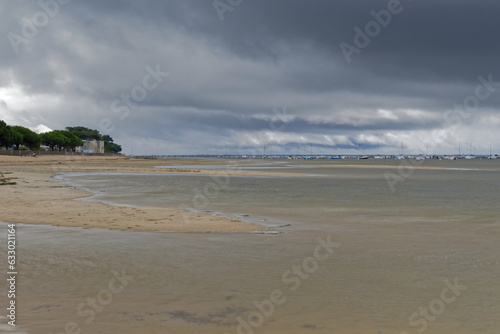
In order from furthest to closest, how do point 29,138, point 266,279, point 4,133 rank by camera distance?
1. point 29,138
2. point 4,133
3. point 266,279

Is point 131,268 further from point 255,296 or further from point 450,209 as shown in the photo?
point 450,209

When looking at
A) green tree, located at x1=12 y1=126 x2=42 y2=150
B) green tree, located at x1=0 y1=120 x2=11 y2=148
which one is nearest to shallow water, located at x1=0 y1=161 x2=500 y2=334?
green tree, located at x1=0 y1=120 x2=11 y2=148

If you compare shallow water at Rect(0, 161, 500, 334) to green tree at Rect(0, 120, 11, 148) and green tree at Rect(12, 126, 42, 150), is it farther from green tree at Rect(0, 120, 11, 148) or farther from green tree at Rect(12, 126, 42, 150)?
green tree at Rect(12, 126, 42, 150)

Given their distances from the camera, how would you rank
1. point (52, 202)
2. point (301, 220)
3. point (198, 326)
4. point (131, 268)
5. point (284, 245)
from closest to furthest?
point (198, 326), point (131, 268), point (284, 245), point (301, 220), point (52, 202)

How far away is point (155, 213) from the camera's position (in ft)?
80.2

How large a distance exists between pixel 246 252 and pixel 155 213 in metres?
10.6

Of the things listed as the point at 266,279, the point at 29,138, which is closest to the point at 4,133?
the point at 29,138

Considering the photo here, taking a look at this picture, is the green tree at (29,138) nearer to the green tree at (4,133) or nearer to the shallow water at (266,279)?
A: the green tree at (4,133)

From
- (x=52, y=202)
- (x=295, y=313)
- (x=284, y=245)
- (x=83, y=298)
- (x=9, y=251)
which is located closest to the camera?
(x=295, y=313)

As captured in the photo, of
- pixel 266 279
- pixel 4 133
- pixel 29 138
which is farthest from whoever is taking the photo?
pixel 29 138

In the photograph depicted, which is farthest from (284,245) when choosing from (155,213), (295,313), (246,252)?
(155,213)

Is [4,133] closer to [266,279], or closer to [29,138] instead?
[29,138]

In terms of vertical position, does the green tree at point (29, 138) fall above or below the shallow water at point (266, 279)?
above

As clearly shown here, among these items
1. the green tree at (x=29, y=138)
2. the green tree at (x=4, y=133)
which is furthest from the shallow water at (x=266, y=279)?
the green tree at (x=29, y=138)
